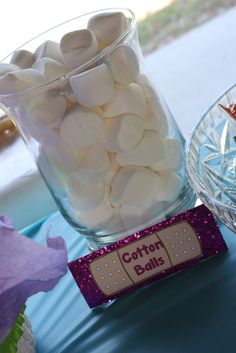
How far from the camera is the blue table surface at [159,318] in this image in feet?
1.76

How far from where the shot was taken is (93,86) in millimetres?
565

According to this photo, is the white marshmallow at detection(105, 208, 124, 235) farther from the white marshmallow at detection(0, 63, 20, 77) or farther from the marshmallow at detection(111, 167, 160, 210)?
the white marshmallow at detection(0, 63, 20, 77)

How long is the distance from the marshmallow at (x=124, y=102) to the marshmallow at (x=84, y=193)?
0.07 metres

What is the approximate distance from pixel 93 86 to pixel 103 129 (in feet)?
0.15

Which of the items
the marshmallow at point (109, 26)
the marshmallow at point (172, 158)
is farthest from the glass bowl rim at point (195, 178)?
the marshmallow at point (109, 26)

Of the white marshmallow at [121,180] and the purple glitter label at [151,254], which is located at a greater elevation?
the white marshmallow at [121,180]

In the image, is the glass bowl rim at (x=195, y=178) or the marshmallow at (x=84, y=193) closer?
the glass bowl rim at (x=195, y=178)

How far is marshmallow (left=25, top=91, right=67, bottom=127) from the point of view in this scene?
1.91 feet

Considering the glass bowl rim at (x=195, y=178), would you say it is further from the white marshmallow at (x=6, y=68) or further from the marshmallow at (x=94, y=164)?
the white marshmallow at (x=6, y=68)

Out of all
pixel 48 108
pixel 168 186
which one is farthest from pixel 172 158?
pixel 48 108

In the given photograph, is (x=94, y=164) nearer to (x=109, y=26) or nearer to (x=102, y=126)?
(x=102, y=126)

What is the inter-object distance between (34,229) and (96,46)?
0.34 metres

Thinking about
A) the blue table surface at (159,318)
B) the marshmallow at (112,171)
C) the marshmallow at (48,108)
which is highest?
the marshmallow at (48,108)

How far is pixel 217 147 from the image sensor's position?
0.65 m
